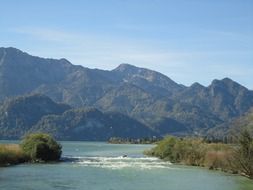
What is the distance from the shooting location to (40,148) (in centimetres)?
11062

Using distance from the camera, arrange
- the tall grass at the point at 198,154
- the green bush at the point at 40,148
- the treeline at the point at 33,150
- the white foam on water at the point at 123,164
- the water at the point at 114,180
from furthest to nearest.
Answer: the green bush at the point at 40,148
the treeline at the point at 33,150
the white foam on water at the point at 123,164
the tall grass at the point at 198,154
the water at the point at 114,180

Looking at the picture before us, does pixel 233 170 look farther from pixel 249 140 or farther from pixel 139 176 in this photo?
pixel 139 176

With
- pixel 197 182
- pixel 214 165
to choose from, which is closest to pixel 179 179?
pixel 197 182

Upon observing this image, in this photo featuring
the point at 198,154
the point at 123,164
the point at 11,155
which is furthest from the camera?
the point at 198,154

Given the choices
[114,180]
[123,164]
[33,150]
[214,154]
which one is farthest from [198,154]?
[114,180]

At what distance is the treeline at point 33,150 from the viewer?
337 feet

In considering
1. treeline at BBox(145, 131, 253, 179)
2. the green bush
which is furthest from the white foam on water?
treeline at BBox(145, 131, 253, 179)

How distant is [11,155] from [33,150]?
837 cm

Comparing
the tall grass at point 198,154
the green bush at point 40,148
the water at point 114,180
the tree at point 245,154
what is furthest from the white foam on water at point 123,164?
the tree at point 245,154

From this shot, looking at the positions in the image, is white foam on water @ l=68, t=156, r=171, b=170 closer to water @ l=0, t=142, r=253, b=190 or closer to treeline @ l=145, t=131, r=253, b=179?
treeline @ l=145, t=131, r=253, b=179

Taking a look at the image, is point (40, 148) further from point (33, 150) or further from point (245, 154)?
point (245, 154)

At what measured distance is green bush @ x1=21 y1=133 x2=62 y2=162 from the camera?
10950 cm

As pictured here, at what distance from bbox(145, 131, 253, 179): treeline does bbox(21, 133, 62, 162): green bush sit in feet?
89.9

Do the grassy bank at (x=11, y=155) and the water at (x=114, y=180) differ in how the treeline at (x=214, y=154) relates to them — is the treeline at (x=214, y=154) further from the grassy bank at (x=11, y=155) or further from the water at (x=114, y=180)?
the grassy bank at (x=11, y=155)
